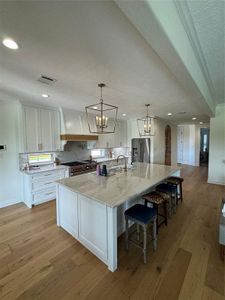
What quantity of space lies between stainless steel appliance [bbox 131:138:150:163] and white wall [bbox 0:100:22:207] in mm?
4281

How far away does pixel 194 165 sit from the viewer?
855 cm

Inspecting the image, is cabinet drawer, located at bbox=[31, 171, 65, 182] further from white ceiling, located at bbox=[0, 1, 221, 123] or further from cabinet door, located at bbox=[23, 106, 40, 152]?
white ceiling, located at bbox=[0, 1, 221, 123]

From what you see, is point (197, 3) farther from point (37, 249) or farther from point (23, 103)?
point (23, 103)

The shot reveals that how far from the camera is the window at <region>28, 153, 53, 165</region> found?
13.1ft

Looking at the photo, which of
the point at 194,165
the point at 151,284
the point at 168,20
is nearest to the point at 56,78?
the point at 168,20

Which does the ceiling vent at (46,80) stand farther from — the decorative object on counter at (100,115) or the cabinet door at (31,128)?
the cabinet door at (31,128)

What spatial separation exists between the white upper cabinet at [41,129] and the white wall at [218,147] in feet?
16.9

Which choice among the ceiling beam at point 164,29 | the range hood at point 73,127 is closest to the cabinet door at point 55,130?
the range hood at point 73,127

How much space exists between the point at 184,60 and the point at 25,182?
4075 millimetres

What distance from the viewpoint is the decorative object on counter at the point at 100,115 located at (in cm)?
242

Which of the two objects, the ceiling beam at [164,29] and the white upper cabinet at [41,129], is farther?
the white upper cabinet at [41,129]

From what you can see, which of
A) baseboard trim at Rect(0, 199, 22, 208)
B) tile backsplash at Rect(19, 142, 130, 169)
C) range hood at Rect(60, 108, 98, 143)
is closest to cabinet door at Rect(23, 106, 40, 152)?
range hood at Rect(60, 108, 98, 143)

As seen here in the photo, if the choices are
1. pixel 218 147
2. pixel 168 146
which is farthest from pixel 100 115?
pixel 168 146

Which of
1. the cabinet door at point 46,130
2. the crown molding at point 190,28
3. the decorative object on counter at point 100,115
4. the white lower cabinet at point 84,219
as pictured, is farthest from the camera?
the cabinet door at point 46,130
